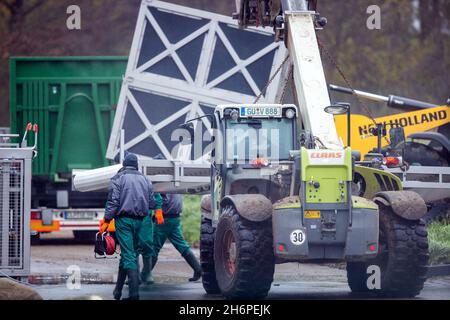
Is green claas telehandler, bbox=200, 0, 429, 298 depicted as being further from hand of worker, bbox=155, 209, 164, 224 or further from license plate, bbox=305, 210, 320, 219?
hand of worker, bbox=155, 209, 164, 224

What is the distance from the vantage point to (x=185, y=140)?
16.1 m

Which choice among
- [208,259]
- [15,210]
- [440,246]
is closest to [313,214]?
[208,259]

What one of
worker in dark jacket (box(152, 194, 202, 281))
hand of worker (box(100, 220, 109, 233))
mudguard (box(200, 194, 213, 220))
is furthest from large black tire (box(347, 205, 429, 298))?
worker in dark jacket (box(152, 194, 202, 281))

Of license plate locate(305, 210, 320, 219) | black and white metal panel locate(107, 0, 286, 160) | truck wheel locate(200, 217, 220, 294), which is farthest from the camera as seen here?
black and white metal panel locate(107, 0, 286, 160)

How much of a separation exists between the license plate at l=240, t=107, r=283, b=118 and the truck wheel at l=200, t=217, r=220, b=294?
1761 mm

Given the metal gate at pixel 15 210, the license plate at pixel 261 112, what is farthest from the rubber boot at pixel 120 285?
the license plate at pixel 261 112

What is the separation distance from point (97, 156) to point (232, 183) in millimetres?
8841

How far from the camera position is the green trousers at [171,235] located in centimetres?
1747

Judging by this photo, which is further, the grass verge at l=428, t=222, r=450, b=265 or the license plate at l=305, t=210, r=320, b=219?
the grass verge at l=428, t=222, r=450, b=265

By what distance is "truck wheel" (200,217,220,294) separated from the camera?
51.2ft

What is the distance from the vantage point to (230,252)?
14484 millimetres

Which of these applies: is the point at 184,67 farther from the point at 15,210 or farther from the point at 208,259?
the point at 15,210

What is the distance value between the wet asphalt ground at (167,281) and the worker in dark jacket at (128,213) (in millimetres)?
633
